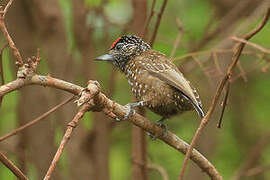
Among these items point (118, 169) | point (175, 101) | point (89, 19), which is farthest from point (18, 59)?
point (118, 169)

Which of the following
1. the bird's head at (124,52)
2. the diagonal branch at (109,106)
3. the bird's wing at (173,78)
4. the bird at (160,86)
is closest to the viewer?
the diagonal branch at (109,106)

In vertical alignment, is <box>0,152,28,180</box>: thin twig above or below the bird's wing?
below

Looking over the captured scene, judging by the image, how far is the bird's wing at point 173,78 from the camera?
12.1 ft

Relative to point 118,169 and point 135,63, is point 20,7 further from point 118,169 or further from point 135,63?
point 118,169

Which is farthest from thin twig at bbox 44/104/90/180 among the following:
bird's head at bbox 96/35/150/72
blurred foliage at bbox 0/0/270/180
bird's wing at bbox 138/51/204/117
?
blurred foliage at bbox 0/0/270/180

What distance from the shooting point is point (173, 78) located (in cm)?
391

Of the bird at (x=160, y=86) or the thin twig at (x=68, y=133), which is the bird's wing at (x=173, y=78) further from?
the thin twig at (x=68, y=133)

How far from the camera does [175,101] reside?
3920mm

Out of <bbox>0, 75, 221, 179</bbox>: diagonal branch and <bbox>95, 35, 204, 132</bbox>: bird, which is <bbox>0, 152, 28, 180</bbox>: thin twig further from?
<bbox>95, 35, 204, 132</bbox>: bird

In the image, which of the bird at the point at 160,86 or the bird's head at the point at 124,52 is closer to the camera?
the bird at the point at 160,86

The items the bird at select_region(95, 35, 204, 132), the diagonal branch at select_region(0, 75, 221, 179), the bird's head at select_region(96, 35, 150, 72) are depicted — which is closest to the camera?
the diagonal branch at select_region(0, 75, 221, 179)

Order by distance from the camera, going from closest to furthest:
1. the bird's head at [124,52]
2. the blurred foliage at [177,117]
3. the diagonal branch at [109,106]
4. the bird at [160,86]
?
1. the diagonal branch at [109,106]
2. the bird at [160,86]
3. the bird's head at [124,52]
4. the blurred foliage at [177,117]

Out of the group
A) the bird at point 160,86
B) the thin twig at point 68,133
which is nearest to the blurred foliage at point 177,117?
the bird at point 160,86

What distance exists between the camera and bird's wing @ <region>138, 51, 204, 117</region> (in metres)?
3.68
